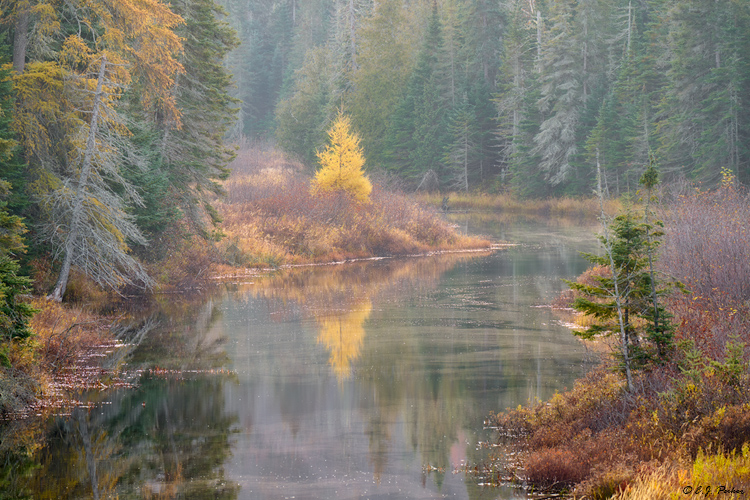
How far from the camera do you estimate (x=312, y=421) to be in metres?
12.6

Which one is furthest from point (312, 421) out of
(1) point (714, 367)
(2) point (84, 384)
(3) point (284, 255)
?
(3) point (284, 255)

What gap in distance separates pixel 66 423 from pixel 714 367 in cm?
972

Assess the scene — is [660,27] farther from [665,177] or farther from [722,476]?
[722,476]

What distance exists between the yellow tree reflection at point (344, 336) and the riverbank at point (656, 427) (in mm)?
4920

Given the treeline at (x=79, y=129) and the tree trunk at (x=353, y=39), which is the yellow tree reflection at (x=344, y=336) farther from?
the tree trunk at (x=353, y=39)

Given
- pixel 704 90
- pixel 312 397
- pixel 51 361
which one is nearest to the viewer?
pixel 312 397

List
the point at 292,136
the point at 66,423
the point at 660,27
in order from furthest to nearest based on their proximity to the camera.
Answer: the point at 292,136 → the point at 660,27 → the point at 66,423

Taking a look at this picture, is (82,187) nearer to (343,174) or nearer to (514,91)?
(343,174)

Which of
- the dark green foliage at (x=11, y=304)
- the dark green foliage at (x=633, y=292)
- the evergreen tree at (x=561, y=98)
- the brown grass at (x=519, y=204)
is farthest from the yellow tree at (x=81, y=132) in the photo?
the evergreen tree at (x=561, y=98)

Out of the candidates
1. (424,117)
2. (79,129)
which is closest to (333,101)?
(424,117)

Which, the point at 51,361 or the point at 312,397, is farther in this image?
the point at 51,361

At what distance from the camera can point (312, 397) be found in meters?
14.0

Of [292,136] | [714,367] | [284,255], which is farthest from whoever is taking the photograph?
[292,136]

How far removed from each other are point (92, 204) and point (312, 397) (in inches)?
341
